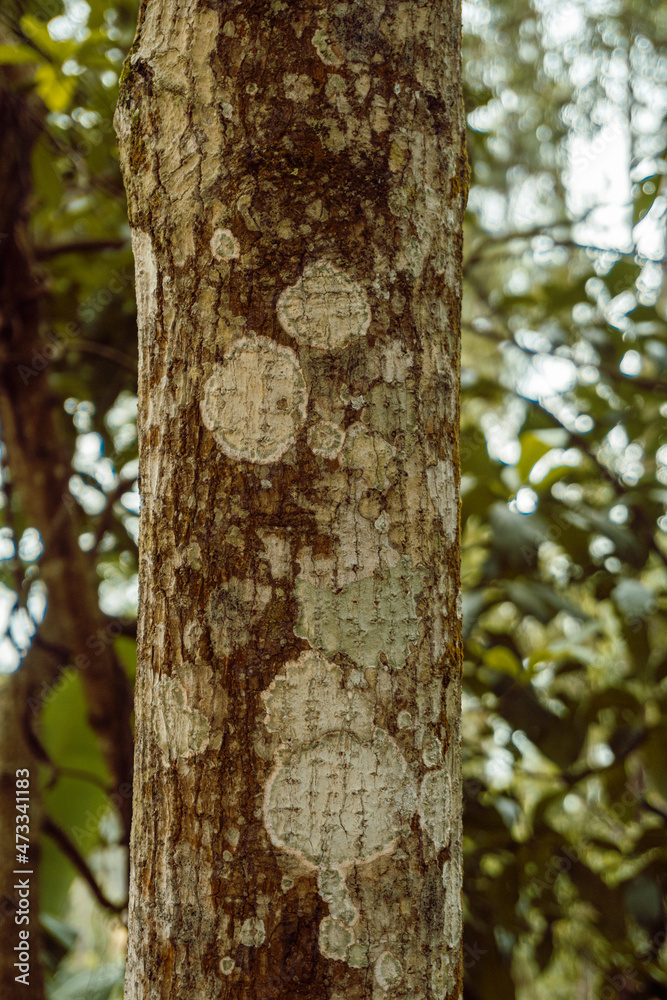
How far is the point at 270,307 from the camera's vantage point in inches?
18.6

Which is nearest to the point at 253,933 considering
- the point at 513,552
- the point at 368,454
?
the point at 368,454

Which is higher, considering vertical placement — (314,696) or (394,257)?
(394,257)

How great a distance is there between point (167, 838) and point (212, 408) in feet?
0.87

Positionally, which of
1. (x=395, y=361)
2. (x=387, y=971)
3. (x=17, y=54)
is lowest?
(x=387, y=971)

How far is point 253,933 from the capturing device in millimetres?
428

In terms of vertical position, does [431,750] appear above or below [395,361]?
below

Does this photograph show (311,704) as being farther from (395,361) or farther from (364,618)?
(395,361)

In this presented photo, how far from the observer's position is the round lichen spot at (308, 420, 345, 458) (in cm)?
46

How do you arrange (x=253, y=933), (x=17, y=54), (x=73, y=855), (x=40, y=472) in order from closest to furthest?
1. (x=253, y=933)
2. (x=17, y=54)
3. (x=73, y=855)
4. (x=40, y=472)

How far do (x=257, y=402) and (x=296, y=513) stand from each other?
75 millimetres

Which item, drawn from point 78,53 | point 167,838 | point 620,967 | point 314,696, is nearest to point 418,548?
point 314,696

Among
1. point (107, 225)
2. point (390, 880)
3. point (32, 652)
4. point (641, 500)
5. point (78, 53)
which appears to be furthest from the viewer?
point (107, 225)

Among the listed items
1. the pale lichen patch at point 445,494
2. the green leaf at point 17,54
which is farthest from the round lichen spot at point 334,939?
the green leaf at point 17,54

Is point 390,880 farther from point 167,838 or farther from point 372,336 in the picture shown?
point 372,336
